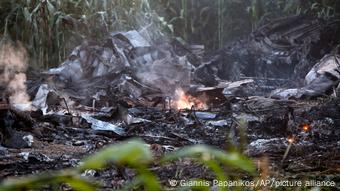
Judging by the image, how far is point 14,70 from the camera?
727 cm

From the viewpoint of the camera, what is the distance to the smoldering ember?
2.65 meters

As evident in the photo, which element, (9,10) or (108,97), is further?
(9,10)

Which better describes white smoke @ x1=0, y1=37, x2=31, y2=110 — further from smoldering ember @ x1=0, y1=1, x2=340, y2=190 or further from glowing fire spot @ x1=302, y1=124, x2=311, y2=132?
glowing fire spot @ x1=302, y1=124, x2=311, y2=132

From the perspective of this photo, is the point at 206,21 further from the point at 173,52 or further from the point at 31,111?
the point at 31,111

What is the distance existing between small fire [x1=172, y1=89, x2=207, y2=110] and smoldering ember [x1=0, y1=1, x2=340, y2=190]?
A: 2 cm

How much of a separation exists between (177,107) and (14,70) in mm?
2960

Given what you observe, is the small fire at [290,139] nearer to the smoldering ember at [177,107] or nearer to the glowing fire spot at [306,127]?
the smoldering ember at [177,107]

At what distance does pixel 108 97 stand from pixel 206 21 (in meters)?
4.58

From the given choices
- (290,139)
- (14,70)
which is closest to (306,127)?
(290,139)

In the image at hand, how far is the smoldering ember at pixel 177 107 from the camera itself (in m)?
2.65

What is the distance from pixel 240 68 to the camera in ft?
27.5

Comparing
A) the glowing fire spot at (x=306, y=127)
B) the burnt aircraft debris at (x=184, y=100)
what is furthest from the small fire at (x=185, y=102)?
the glowing fire spot at (x=306, y=127)

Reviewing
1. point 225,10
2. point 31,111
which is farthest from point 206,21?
point 31,111

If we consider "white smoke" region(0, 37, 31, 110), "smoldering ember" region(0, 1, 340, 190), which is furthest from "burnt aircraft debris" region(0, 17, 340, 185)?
"white smoke" region(0, 37, 31, 110)
